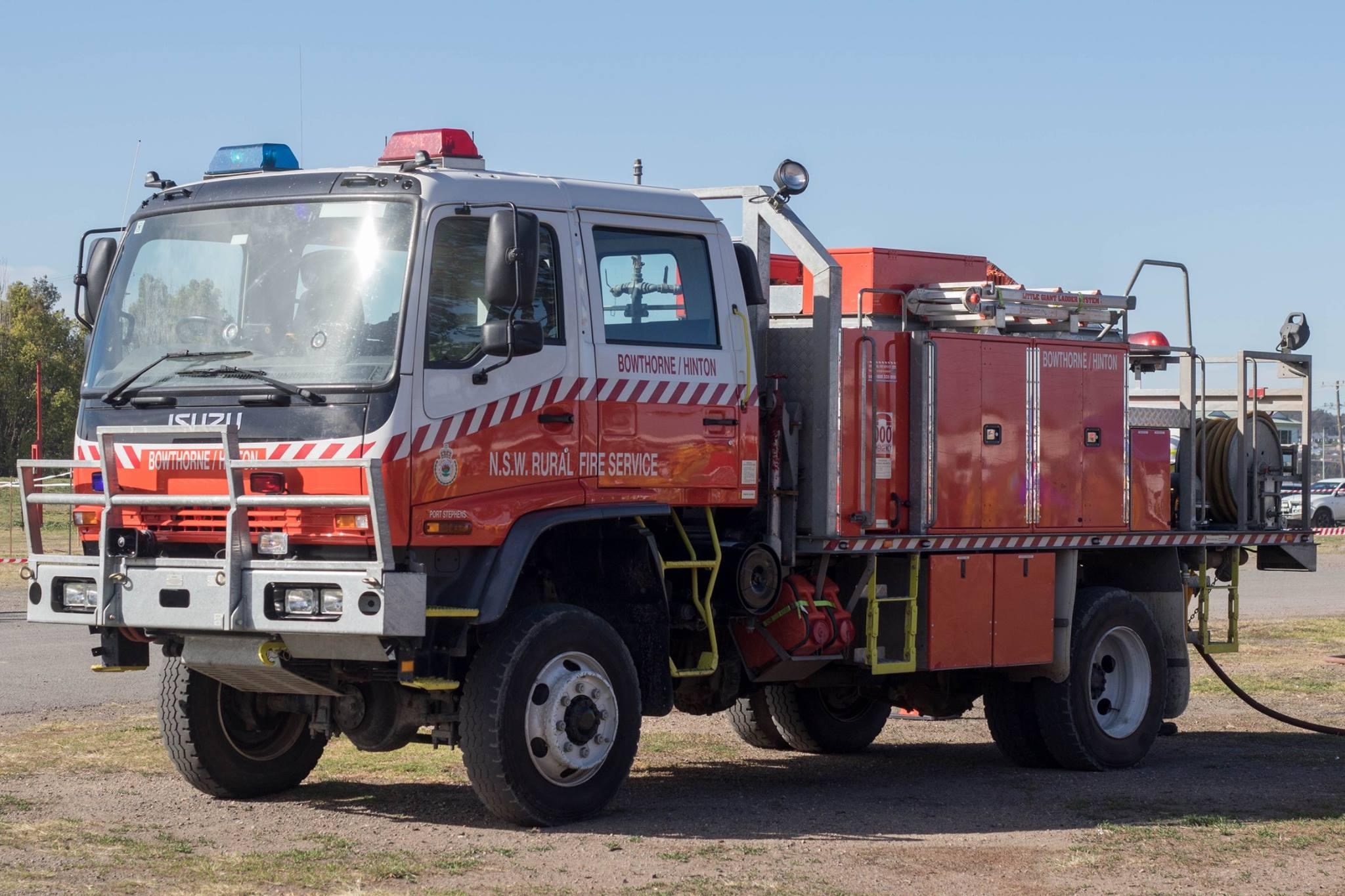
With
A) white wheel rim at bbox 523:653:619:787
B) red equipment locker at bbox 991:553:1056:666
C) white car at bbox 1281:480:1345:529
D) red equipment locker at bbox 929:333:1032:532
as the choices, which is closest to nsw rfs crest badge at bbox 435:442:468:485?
white wheel rim at bbox 523:653:619:787

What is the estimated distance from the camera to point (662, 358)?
9.30m

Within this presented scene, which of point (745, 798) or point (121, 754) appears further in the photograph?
point (121, 754)

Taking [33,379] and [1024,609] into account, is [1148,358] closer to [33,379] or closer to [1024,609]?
[1024,609]

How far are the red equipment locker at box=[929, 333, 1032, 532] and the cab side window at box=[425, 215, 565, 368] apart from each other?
129 inches

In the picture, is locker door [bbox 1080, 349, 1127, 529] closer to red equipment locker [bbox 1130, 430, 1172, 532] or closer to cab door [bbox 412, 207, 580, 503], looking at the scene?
red equipment locker [bbox 1130, 430, 1172, 532]

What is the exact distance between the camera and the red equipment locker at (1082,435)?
11438mm

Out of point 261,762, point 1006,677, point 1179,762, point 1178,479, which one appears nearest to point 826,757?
point 1006,677

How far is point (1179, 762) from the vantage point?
39.1 feet

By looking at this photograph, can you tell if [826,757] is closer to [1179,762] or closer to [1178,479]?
[1179,762]

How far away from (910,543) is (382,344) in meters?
3.76

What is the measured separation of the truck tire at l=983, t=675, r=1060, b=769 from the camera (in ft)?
38.4

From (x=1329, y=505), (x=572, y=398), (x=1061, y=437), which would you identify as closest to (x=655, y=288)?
(x=572, y=398)

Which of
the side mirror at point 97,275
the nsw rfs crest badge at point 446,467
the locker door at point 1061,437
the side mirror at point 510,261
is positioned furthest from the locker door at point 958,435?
the side mirror at point 97,275

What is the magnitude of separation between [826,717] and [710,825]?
135 inches
